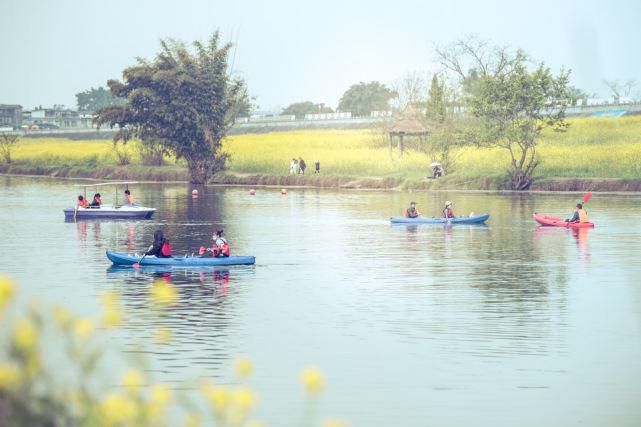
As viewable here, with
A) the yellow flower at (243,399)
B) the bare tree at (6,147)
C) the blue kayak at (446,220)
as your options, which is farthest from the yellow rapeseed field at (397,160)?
the yellow flower at (243,399)

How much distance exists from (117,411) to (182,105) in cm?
8961

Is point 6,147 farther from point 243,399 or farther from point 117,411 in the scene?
point 117,411

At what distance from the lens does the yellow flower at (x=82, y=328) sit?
8.13 meters

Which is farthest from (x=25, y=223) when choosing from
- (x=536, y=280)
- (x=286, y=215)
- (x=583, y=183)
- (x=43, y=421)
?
(x=43, y=421)

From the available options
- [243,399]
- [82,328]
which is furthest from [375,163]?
[82,328]

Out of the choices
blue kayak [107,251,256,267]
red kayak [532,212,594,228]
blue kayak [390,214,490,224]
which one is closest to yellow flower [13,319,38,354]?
blue kayak [107,251,256,267]

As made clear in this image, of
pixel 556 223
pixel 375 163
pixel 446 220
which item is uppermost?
pixel 375 163

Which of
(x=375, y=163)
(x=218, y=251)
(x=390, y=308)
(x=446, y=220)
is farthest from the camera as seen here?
(x=375, y=163)

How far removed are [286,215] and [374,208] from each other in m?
6.65

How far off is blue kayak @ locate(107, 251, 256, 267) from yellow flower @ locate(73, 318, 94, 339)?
29.6 meters

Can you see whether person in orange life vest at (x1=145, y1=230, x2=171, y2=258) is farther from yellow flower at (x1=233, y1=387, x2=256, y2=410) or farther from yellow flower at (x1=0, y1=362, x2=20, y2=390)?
yellow flower at (x1=0, y1=362, x2=20, y2=390)

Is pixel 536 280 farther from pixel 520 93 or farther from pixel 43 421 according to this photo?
pixel 520 93

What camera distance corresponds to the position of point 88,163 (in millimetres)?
114188

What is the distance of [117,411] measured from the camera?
7.87m
